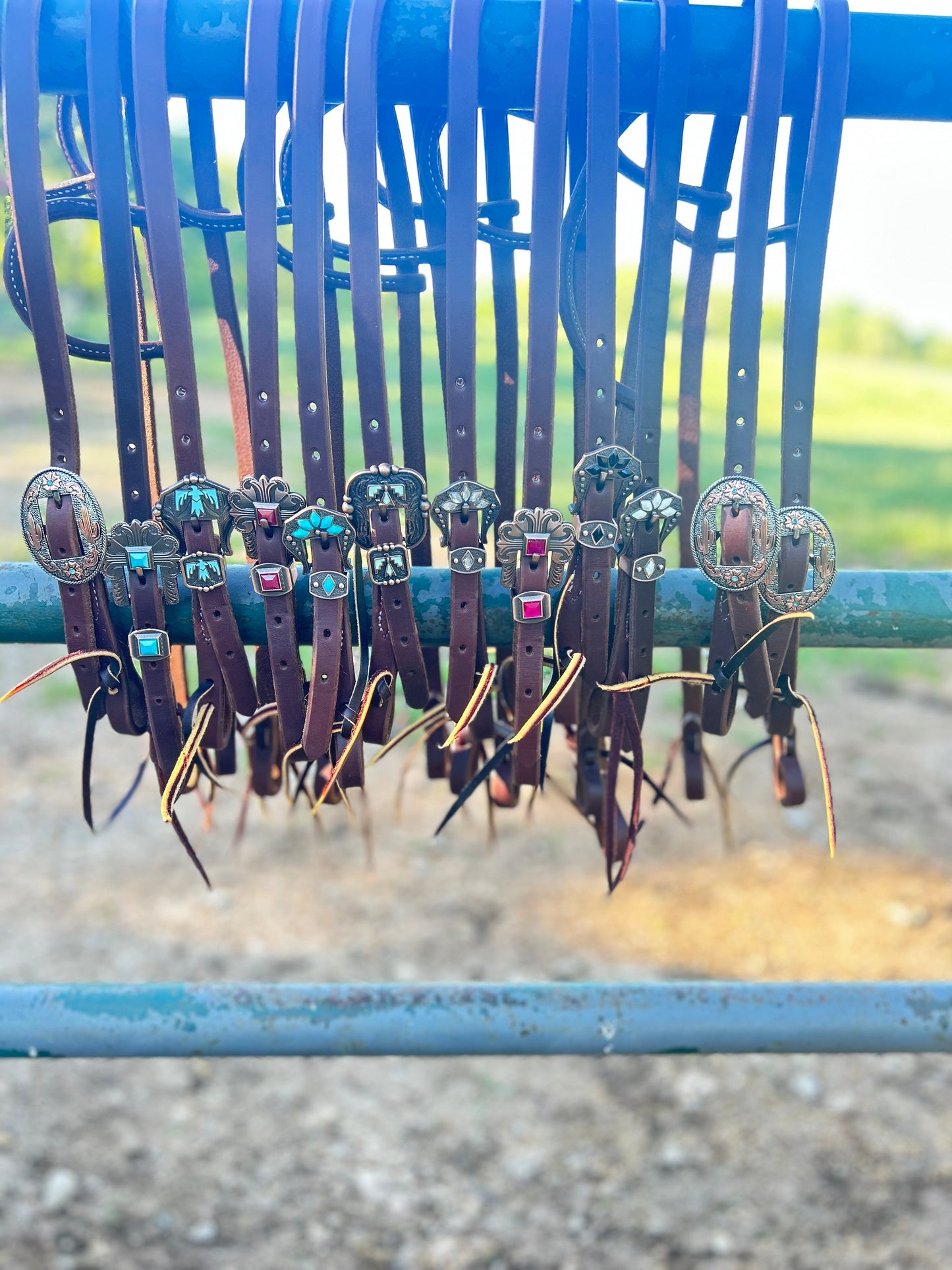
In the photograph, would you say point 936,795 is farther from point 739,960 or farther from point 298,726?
point 298,726

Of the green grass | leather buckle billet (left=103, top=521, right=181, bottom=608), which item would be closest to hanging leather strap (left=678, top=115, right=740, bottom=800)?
leather buckle billet (left=103, top=521, right=181, bottom=608)

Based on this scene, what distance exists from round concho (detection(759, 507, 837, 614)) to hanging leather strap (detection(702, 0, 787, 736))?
0.06 ft

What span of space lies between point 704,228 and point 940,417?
12418 millimetres

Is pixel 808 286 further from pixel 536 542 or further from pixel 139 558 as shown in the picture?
pixel 139 558

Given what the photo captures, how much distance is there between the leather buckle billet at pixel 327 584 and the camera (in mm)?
809

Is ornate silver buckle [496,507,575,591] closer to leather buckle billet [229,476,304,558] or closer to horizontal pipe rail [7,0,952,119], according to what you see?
leather buckle billet [229,476,304,558]

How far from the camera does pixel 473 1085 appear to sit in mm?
2150

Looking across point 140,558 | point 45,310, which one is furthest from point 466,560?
point 45,310

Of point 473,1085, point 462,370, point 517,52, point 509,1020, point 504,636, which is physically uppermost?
point 517,52

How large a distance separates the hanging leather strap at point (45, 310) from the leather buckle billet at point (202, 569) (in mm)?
81

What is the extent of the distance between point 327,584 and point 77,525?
21 centimetres

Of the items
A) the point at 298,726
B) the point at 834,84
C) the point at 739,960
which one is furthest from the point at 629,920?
the point at 834,84

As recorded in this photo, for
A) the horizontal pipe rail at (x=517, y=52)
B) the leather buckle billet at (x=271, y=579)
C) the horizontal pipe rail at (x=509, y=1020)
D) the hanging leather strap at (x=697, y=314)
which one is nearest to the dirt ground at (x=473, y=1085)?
the horizontal pipe rail at (x=509, y=1020)

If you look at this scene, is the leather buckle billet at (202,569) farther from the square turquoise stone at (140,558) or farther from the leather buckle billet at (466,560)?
the leather buckle billet at (466,560)
